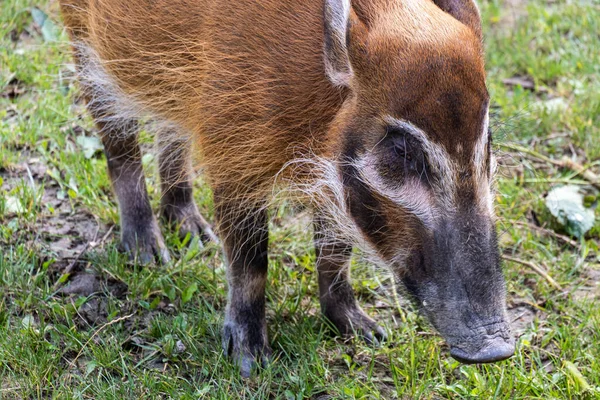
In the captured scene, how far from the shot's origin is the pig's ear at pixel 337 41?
3250 mm

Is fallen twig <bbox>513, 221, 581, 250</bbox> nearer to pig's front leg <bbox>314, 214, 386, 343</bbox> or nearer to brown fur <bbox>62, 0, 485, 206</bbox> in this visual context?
pig's front leg <bbox>314, 214, 386, 343</bbox>

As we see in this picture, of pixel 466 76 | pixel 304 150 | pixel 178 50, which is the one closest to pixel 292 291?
pixel 304 150

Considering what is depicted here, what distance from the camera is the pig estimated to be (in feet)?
10.3

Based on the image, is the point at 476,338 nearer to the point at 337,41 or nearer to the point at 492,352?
the point at 492,352

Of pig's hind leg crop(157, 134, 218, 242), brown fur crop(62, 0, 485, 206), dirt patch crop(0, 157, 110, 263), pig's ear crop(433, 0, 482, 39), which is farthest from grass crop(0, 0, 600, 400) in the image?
brown fur crop(62, 0, 485, 206)

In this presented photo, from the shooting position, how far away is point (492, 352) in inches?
121

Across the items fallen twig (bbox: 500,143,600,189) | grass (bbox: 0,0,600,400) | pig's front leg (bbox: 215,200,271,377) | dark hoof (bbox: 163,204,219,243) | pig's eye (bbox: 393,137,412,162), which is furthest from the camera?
fallen twig (bbox: 500,143,600,189)

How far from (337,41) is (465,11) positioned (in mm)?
606

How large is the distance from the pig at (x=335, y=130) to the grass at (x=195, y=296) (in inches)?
8.1

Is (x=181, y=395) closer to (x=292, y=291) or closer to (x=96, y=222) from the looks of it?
(x=292, y=291)

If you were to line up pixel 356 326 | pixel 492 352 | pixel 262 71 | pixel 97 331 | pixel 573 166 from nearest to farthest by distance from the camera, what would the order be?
pixel 492 352 → pixel 262 71 → pixel 97 331 → pixel 356 326 → pixel 573 166

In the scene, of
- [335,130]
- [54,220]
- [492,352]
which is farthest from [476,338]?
[54,220]

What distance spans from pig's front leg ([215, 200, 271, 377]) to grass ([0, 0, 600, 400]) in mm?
99

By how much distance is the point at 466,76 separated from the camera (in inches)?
125
